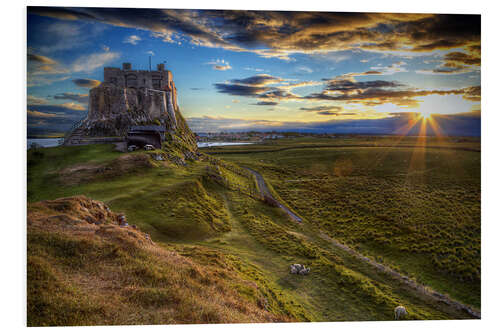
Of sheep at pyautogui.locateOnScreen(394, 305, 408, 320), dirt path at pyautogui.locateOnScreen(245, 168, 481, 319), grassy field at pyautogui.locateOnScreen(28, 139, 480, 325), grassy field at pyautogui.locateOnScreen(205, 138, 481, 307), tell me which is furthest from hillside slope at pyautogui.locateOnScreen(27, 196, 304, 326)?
grassy field at pyautogui.locateOnScreen(205, 138, 481, 307)

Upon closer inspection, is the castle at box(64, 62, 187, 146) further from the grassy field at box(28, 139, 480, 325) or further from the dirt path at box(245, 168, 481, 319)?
the dirt path at box(245, 168, 481, 319)

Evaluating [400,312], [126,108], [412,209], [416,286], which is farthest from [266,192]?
[126,108]

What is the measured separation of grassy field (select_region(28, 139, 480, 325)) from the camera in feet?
29.9

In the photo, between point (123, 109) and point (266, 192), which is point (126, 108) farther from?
point (266, 192)

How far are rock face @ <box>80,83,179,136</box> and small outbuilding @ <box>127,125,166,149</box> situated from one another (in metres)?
2.13

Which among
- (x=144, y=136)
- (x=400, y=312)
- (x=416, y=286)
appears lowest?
(x=416, y=286)

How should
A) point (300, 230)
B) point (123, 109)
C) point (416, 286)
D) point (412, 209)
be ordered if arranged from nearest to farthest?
point (416, 286) → point (412, 209) → point (300, 230) → point (123, 109)

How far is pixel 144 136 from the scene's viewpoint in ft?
79.5

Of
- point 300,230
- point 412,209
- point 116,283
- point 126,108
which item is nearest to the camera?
point 116,283

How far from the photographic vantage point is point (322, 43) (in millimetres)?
11391

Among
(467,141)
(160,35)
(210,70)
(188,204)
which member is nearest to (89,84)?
(160,35)

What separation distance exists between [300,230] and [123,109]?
24.0m

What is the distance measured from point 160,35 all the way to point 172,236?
10.0 metres

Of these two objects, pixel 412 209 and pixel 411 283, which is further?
pixel 412 209
